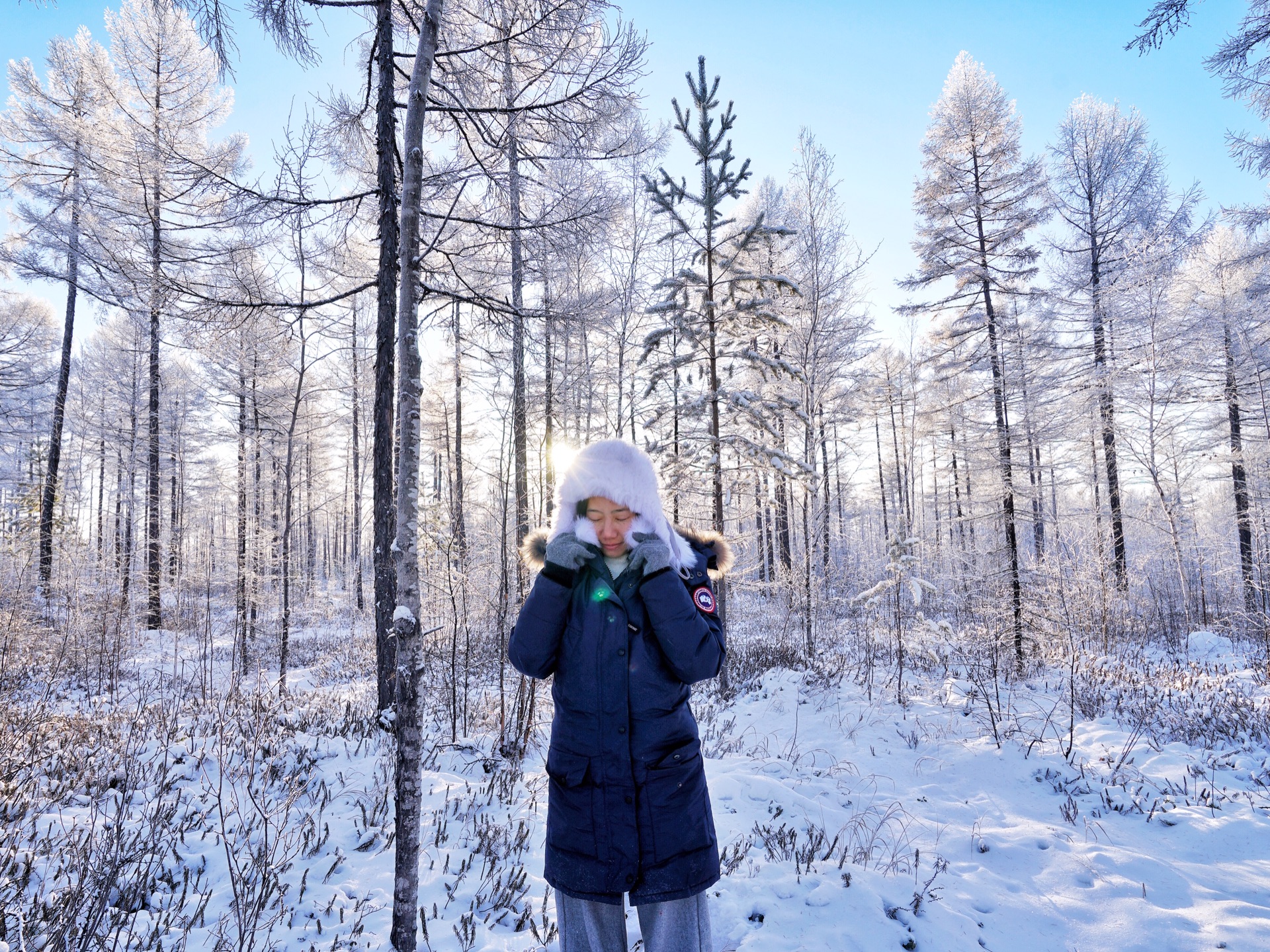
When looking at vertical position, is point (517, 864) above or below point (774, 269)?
below

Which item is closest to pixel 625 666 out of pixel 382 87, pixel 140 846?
pixel 140 846

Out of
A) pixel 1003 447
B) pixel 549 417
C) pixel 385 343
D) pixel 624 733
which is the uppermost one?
pixel 549 417

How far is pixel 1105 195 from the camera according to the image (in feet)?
51.6

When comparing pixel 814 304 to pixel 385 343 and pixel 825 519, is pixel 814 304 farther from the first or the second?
pixel 385 343

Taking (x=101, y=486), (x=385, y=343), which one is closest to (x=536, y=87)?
(x=385, y=343)

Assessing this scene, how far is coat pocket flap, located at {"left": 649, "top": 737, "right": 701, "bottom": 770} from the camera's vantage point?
1935mm

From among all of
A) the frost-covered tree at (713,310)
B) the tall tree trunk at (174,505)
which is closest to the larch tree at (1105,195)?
the frost-covered tree at (713,310)

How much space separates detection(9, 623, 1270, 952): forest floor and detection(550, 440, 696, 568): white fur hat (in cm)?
→ 200

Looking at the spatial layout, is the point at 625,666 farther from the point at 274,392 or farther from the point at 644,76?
the point at 274,392

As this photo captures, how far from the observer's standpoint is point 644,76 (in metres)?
4.16

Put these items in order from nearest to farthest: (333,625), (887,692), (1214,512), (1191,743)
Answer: (1191,743)
(887,692)
(333,625)
(1214,512)

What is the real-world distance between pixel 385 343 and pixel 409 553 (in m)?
3.57

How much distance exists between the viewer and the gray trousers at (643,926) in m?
1.95

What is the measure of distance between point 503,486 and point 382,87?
4.37 meters
